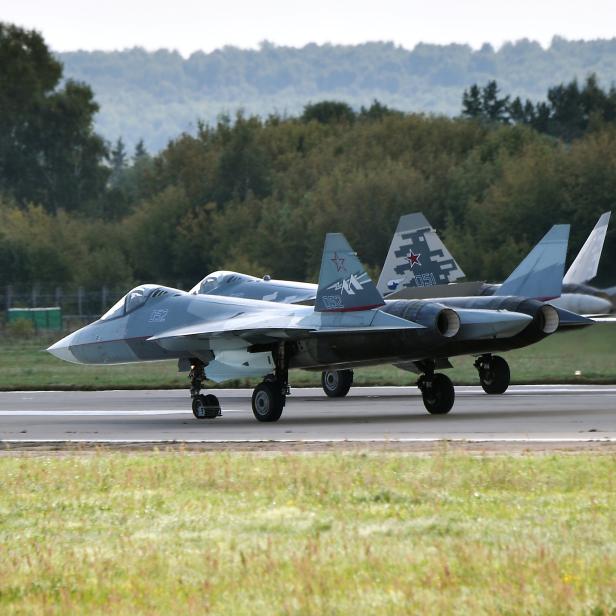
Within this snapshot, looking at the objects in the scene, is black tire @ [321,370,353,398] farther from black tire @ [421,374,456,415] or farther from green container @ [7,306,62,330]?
green container @ [7,306,62,330]

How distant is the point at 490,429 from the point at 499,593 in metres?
11.0

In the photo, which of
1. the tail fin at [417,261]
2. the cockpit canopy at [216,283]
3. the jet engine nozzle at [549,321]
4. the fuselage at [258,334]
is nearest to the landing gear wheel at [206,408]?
the fuselage at [258,334]

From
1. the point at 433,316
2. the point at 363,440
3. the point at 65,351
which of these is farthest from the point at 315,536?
the point at 65,351

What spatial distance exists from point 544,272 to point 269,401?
6164mm

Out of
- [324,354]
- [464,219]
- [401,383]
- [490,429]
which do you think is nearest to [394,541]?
[490,429]

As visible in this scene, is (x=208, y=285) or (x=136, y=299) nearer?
(x=136, y=299)

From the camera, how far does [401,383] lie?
32.0 metres

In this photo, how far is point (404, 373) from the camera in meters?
36.6

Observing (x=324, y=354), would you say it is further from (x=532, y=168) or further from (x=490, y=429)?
(x=532, y=168)

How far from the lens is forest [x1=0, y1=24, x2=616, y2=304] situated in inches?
2405

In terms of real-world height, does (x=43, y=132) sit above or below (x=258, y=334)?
above

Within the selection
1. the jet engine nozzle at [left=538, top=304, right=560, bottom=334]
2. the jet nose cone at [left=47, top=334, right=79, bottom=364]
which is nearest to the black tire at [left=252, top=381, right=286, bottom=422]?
the jet nose cone at [left=47, top=334, right=79, bottom=364]

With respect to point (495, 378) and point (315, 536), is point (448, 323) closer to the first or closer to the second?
point (495, 378)

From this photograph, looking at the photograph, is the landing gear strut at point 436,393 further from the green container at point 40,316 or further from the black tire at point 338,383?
the green container at point 40,316
